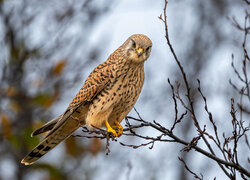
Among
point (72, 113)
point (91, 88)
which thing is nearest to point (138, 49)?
point (91, 88)

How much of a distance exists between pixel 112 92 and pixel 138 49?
1.70ft

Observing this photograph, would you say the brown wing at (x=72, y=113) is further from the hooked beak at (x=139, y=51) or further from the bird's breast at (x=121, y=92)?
the hooked beak at (x=139, y=51)

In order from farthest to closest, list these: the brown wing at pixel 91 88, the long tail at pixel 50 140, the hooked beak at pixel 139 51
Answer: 1. the long tail at pixel 50 140
2. the brown wing at pixel 91 88
3. the hooked beak at pixel 139 51

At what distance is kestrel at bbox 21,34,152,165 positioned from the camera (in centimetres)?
459

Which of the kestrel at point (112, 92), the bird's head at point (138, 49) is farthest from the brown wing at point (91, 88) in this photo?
the bird's head at point (138, 49)

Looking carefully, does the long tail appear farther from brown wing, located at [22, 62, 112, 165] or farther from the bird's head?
the bird's head

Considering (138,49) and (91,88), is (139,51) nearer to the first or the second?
(138,49)

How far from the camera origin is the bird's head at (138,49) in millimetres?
4582

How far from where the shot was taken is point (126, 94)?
456 centimetres

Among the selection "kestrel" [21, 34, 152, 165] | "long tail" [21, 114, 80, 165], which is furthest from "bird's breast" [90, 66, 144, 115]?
"long tail" [21, 114, 80, 165]

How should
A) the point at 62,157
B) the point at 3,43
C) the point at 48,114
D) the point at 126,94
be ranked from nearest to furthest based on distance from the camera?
the point at 126,94 < the point at 3,43 < the point at 48,114 < the point at 62,157

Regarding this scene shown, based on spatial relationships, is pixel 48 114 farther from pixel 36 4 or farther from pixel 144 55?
pixel 144 55

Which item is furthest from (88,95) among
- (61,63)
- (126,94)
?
(61,63)

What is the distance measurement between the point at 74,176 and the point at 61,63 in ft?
5.63
